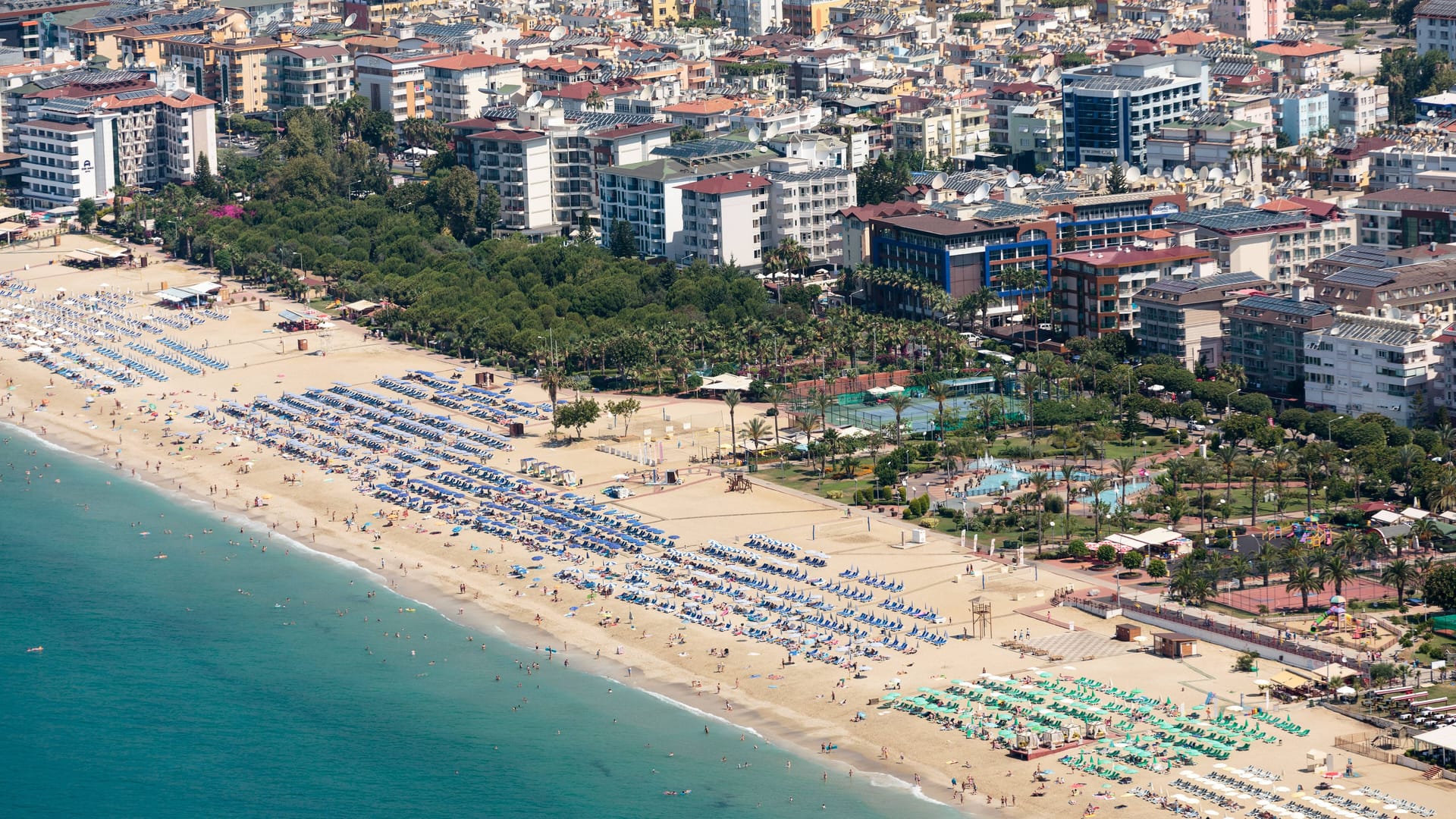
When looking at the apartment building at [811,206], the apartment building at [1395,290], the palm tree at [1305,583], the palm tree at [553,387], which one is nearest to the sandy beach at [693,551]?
the palm tree at [553,387]

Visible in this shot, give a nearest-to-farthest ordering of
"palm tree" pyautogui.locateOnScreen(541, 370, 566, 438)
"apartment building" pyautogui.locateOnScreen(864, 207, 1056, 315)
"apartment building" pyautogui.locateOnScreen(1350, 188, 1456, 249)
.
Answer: "palm tree" pyautogui.locateOnScreen(541, 370, 566, 438) → "apartment building" pyautogui.locateOnScreen(864, 207, 1056, 315) → "apartment building" pyautogui.locateOnScreen(1350, 188, 1456, 249)

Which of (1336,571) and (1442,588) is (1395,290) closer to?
(1336,571)

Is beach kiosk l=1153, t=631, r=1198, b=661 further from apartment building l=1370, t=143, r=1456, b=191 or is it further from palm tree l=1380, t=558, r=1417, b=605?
A: apartment building l=1370, t=143, r=1456, b=191

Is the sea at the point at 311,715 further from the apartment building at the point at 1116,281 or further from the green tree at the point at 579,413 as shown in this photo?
the apartment building at the point at 1116,281

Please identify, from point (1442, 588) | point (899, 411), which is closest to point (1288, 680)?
point (1442, 588)

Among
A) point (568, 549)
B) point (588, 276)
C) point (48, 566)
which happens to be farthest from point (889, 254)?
point (48, 566)

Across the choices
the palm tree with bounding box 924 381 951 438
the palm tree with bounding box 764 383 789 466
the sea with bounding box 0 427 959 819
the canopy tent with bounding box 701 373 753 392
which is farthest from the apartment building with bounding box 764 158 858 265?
the sea with bounding box 0 427 959 819

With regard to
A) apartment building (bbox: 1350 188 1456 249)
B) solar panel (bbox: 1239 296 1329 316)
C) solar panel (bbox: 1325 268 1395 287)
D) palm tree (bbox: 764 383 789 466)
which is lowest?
palm tree (bbox: 764 383 789 466)
